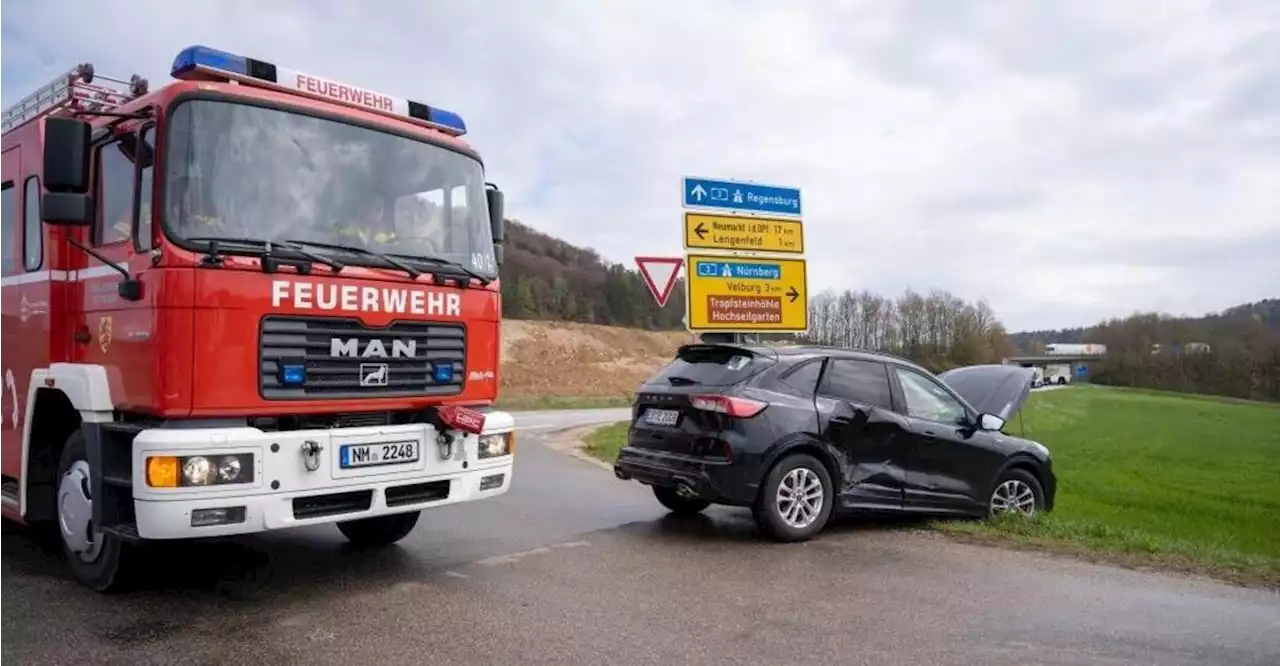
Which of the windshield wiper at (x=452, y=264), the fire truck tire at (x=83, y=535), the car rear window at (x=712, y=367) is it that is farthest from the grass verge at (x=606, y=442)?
the fire truck tire at (x=83, y=535)

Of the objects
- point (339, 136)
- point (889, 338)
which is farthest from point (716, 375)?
point (889, 338)

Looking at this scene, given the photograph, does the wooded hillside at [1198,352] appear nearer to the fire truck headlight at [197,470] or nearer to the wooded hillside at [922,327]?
the wooded hillside at [922,327]

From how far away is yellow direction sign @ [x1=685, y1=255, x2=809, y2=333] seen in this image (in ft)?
43.4

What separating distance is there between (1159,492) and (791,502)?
51.3ft

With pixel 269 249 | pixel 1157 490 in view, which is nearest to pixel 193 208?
pixel 269 249

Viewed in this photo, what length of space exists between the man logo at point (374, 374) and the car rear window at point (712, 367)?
111 inches

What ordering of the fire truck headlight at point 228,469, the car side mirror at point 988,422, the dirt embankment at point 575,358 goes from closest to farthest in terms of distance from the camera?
the fire truck headlight at point 228,469, the car side mirror at point 988,422, the dirt embankment at point 575,358

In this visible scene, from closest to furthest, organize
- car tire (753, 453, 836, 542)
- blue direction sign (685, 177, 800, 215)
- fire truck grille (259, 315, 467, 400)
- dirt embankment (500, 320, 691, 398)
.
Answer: fire truck grille (259, 315, 467, 400) < car tire (753, 453, 836, 542) < blue direction sign (685, 177, 800, 215) < dirt embankment (500, 320, 691, 398)

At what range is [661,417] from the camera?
7.93 m

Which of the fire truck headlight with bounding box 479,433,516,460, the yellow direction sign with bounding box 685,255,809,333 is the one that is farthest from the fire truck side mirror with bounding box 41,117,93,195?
the yellow direction sign with bounding box 685,255,809,333

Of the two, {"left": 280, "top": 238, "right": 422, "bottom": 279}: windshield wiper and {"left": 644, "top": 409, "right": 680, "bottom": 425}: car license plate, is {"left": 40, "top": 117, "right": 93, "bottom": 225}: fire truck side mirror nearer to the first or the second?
{"left": 280, "top": 238, "right": 422, "bottom": 279}: windshield wiper

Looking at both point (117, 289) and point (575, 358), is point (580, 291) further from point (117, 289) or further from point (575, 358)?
point (117, 289)

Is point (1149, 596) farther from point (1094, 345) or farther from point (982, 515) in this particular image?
point (1094, 345)

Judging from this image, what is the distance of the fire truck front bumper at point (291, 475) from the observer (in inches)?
193
